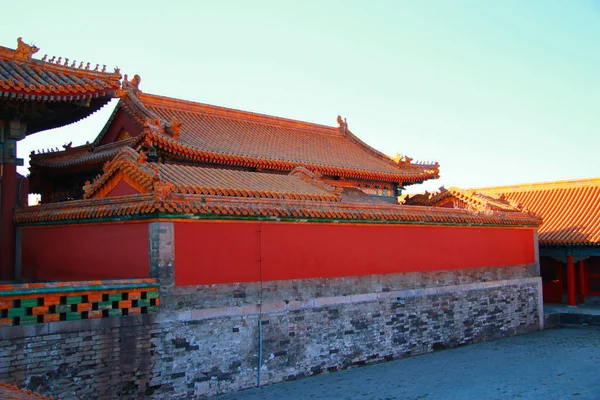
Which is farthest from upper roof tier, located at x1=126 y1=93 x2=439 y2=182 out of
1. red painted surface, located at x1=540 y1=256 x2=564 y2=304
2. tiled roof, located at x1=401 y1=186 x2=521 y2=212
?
red painted surface, located at x1=540 y1=256 x2=564 y2=304

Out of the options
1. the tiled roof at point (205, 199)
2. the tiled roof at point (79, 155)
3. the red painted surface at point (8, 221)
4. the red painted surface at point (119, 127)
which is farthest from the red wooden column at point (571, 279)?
the red painted surface at point (8, 221)

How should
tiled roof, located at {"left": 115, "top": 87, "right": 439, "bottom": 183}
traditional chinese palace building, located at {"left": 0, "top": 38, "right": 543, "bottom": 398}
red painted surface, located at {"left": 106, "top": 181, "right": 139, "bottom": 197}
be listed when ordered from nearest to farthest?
traditional chinese palace building, located at {"left": 0, "top": 38, "right": 543, "bottom": 398}, red painted surface, located at {"left": 106, "top": 181, "right": 139, "bottom": 197}, tiled roof, located at {"left": 115, "top": 87, "right": 439, "bottom": 183}

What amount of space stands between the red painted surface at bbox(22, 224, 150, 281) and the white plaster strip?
2.86ft

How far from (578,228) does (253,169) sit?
11085 mm

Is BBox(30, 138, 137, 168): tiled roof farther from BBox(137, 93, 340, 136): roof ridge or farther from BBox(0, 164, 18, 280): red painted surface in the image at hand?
BBox(0, 164, 18, 280): red painted surface

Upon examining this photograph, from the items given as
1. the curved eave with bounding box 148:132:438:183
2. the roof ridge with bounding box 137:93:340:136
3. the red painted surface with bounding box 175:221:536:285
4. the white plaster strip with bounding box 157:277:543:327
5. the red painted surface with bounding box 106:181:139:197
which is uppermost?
the roof ridge with bounding box 137:93:340:136

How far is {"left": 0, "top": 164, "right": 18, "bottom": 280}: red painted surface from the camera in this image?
10.7 metres

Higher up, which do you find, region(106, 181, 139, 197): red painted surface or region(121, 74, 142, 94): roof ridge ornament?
region(121, 74, 142, 94): roof ridge ornament

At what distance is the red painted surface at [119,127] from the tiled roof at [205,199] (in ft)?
12.4

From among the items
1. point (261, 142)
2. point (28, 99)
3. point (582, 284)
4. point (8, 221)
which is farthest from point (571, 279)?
point (28, 99)

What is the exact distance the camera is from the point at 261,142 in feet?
54.1

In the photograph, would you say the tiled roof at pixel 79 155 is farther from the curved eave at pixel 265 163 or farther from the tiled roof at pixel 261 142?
the tiled roof at pixel 261 142

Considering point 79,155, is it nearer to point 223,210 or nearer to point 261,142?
point 261,142

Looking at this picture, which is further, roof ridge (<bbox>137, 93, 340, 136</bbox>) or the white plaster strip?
roof ridge (<bbox>137, 93, 340, 136</bbox>)
